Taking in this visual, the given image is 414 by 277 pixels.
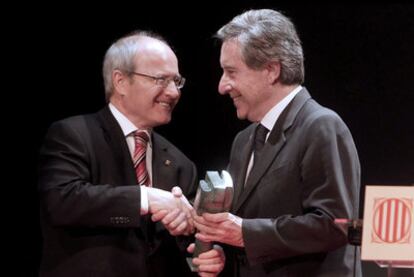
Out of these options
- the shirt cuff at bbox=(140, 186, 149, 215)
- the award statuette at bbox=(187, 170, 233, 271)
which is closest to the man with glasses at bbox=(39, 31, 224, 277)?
the shirt cuff at bbox=(140, 186, 149, 215)

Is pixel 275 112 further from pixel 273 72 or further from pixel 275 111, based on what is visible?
pixel 273 72

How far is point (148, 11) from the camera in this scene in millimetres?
3371

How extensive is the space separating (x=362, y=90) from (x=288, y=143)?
4.71ft

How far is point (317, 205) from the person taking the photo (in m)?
2.05

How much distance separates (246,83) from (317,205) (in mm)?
481

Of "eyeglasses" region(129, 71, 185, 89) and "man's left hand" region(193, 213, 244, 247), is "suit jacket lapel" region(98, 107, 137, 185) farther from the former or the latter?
"man's left hand" region(193, 213, 244, 247)

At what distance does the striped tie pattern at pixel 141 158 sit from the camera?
255cm

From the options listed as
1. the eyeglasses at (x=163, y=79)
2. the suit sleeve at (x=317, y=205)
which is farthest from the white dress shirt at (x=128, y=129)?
the suit sleeve at (x=317, y=205)

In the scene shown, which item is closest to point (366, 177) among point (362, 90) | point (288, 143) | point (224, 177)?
point (362, 90)

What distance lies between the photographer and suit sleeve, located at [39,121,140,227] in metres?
2.33

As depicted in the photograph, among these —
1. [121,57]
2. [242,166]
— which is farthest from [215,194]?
[121,57]

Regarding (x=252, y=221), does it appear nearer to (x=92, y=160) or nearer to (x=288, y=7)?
(x=92, y=160)

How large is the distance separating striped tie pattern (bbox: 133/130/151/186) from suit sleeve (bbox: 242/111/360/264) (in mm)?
565

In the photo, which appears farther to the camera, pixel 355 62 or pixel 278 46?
pixel 355 62
